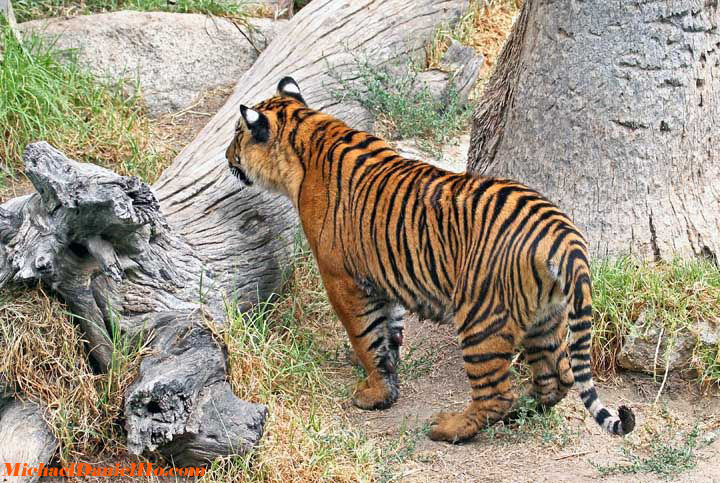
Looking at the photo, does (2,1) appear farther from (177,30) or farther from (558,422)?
(558,422)

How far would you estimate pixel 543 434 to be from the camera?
4.91 meters

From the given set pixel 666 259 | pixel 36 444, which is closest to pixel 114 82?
pixel 36 444

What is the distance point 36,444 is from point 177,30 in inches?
198

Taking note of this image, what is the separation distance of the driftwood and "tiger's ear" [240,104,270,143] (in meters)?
0.46

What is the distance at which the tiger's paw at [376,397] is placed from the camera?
17.5ft

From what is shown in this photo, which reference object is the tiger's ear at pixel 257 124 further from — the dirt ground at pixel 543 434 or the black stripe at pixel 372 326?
the dirt ground at pixel 543 434

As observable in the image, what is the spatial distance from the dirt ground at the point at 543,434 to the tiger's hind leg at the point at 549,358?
16cm

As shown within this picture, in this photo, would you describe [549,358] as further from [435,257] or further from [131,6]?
[131,6]

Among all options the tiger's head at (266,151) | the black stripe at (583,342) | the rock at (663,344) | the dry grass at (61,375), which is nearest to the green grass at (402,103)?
the tiger's head at (266,151)

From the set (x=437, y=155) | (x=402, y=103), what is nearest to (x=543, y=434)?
(x=437, y=155)

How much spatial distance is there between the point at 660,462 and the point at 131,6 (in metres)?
6.56

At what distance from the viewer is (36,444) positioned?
4.50m

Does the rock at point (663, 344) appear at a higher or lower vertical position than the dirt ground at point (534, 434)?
higher

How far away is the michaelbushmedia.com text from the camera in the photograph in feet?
14.3
